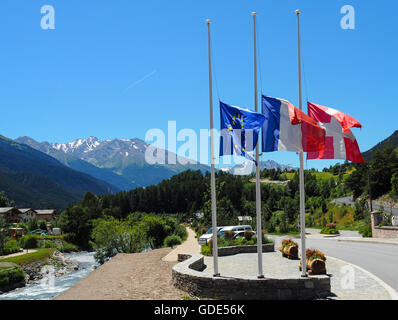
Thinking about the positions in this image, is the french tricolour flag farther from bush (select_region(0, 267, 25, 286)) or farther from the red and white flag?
bush (select_region(0, 267, 25, 286))

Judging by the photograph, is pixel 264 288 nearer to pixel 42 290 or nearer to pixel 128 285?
pixel 128 285

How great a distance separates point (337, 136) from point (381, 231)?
28570 mm

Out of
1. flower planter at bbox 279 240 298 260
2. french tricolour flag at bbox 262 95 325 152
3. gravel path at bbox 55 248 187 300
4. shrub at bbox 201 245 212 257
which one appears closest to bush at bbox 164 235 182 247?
shrub at bbox 201 245 212 257

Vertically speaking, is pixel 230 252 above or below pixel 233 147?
below

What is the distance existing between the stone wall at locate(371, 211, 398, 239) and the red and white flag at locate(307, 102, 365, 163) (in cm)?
2630

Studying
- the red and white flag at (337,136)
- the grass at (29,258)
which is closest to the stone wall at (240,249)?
the red and white flag at (337,136)

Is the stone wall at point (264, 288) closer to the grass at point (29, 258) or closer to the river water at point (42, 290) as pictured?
the river water at point (42, 290)

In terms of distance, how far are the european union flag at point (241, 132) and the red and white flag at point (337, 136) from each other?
201 centimetres

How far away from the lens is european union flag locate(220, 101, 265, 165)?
1273 centimetres

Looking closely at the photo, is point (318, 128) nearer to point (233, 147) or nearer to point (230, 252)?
point (233, 147)

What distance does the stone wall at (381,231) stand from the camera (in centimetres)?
3538
